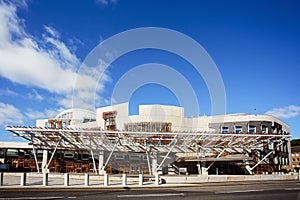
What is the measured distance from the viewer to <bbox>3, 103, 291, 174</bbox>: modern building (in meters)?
29.3

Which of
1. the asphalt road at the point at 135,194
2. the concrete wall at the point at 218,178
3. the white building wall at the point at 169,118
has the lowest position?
the concrete wall at the point at 218,178

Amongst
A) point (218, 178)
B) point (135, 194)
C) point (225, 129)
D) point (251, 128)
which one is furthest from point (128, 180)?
point (251, 128)

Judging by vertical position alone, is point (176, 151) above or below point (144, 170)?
above

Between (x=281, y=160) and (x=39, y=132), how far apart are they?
3601 cm

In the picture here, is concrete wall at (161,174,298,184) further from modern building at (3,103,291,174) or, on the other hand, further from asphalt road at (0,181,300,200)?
asphalt road at (0,181,300,200)

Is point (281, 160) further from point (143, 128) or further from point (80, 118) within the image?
point (80, 118)

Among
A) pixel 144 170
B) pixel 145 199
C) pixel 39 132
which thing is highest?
pixel 39 132

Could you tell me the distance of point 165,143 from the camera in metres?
34.5

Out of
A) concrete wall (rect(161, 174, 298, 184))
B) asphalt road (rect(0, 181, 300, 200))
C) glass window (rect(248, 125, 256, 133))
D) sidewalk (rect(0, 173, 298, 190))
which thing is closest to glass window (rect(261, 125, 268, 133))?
glass window (rect(248, 125, 256, 133))

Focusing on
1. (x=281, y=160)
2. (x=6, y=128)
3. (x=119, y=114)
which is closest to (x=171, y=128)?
(x=119, y=114)

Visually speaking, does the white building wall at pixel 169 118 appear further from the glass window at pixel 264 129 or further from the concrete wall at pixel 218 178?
the concrete wall at pixel 218 178

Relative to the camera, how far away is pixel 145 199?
12.3 meters

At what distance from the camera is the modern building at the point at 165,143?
2933 cm

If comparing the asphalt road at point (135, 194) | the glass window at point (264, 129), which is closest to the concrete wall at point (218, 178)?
the asphalt road at point (135, 194)
